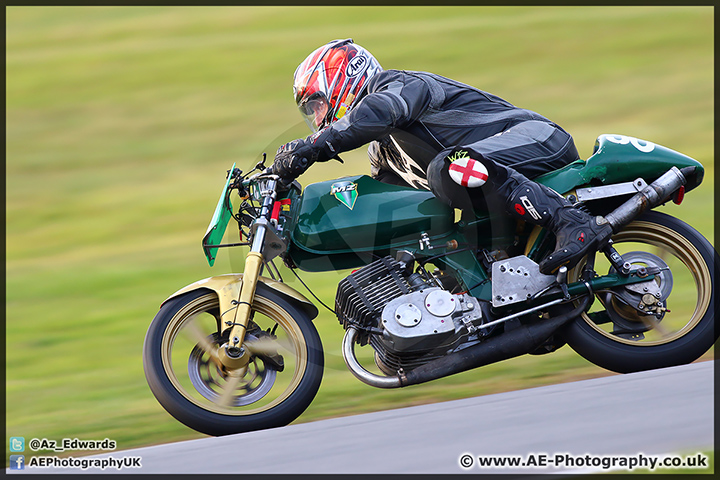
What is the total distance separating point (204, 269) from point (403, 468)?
487 cm

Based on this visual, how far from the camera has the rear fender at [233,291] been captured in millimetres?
3695

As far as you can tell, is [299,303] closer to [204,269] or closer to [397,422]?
[397,422]

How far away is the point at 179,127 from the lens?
1242cm

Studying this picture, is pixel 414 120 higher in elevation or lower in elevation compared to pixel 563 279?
higher

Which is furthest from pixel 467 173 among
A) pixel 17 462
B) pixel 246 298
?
pixel 17 462

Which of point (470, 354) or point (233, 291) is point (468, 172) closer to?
point (470, 354)

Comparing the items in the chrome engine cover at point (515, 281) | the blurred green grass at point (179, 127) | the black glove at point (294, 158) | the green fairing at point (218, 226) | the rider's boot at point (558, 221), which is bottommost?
the blurred green grass at point (179, 127)

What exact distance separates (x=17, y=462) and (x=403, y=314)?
176 cm

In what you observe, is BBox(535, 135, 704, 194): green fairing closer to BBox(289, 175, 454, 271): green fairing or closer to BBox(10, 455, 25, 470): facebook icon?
BBox(289, 175, 454, 271): green fairing

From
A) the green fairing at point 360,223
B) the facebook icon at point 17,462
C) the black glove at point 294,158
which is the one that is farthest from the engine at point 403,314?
the facebook icon at point 17,462

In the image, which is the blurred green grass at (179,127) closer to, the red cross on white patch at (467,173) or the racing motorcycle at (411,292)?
the racing motorcycle at (411,292)

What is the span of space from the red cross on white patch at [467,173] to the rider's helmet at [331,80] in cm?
67

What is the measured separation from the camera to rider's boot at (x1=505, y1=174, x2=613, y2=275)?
3715 millimetres

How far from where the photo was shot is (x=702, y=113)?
1117 centimetres
